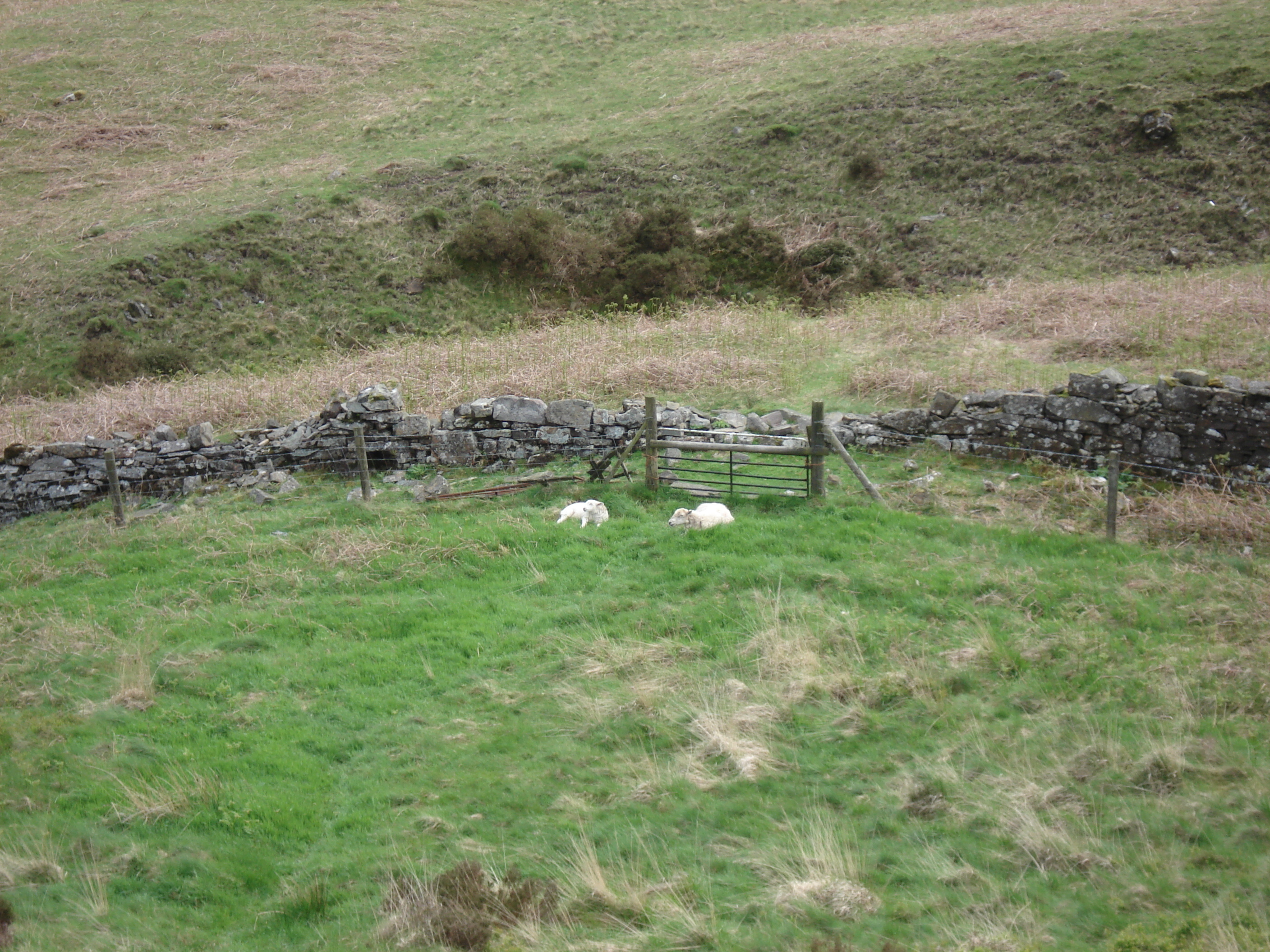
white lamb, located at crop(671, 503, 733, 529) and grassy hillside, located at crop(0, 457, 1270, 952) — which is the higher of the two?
grassy hillside, located at crop(0, 457, 1270, 952)

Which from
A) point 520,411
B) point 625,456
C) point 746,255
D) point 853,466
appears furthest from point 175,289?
point 853,466

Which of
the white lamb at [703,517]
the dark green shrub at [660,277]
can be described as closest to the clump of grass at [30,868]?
the white lamb at [703,517]

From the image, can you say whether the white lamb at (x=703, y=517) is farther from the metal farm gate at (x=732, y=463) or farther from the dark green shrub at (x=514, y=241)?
the dark green shrub at (x=514, y=241)

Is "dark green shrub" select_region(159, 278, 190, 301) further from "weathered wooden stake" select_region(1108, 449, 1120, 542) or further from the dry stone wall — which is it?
"weathered wooden stake" select_region(1108, 449, 1120, 542)

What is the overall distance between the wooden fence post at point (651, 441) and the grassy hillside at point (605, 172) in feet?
43.1

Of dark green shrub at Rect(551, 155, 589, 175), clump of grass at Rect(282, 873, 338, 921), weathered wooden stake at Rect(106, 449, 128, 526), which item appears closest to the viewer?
clump of grass at Rect(282, 873, 338, 921)

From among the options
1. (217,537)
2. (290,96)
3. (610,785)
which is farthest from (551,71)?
(610,785)

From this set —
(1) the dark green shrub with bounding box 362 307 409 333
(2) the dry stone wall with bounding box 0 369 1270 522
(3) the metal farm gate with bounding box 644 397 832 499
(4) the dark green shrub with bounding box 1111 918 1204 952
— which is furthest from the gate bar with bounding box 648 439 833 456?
(1) the dark green shrub with bounding box 362 307 409 333

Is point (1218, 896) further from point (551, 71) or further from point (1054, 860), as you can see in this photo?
point (551, 71)

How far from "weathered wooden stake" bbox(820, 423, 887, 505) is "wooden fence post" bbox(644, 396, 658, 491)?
235 cm

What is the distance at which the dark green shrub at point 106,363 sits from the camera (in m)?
23.0

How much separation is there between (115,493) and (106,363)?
38.5ft

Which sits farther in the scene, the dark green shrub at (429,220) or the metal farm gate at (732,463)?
the dark green shrub at (429,220)

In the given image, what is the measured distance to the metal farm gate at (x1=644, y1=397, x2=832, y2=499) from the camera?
1154cm
